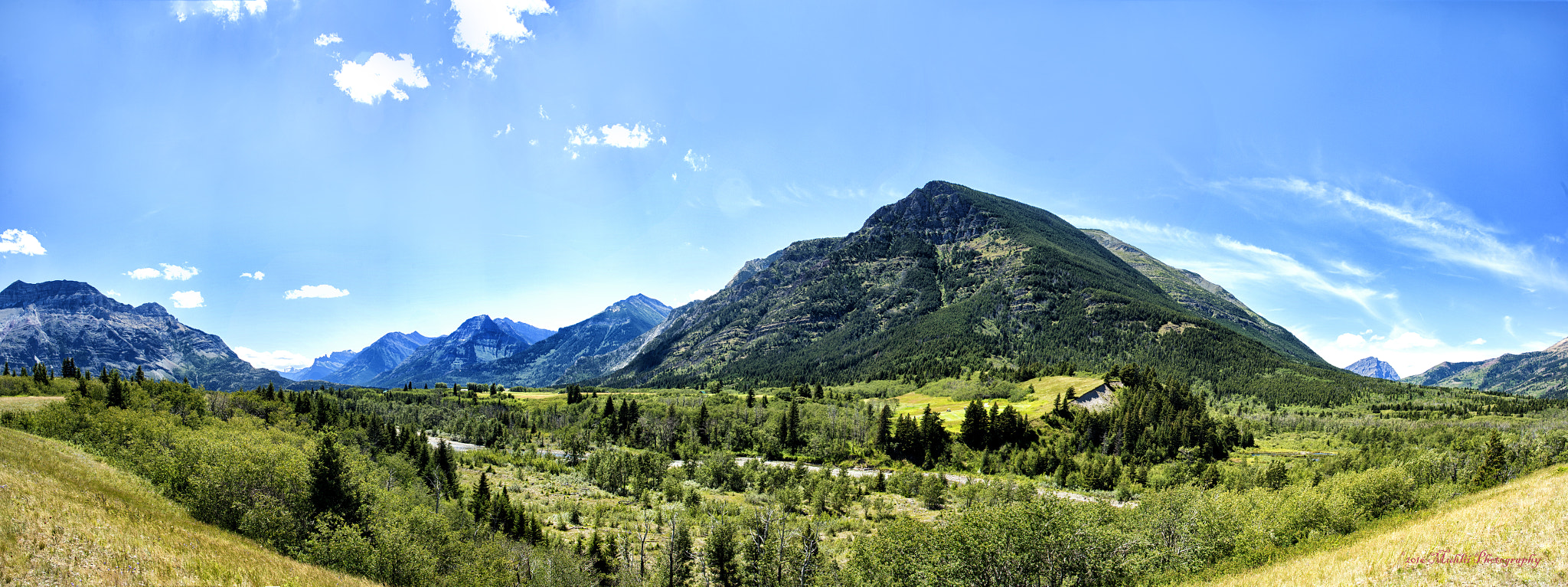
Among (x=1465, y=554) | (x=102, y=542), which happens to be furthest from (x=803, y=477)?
(x=102, y=542)

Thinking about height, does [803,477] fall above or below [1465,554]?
below

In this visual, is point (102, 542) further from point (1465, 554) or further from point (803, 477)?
point (803, 477)

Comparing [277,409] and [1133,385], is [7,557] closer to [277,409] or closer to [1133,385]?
[277,409]

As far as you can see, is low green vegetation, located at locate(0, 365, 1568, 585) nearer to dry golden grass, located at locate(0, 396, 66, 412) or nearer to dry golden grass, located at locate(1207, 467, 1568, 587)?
dry golden grass, located at locate(0, 396, 66, 412)

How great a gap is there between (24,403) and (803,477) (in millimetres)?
117607

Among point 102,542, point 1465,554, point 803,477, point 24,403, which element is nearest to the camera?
point 102,542

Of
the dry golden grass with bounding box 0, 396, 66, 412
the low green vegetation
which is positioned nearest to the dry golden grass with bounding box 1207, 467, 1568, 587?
the low green vegetation

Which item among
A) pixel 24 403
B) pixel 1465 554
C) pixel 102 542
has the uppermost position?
pixel 24 403

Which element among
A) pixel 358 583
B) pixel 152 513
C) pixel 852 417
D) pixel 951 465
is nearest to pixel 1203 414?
pixel 951 465

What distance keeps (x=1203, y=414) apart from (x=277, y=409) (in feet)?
715

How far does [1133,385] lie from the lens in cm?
14412

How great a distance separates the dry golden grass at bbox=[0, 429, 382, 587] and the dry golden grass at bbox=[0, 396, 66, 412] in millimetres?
66560

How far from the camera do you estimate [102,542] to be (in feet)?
66.8

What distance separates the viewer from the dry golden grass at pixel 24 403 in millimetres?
72794
